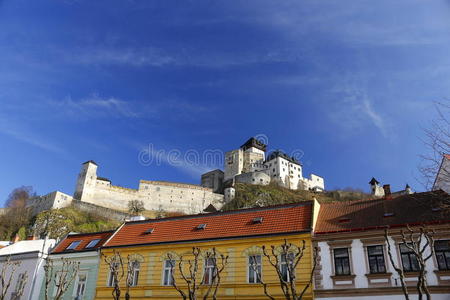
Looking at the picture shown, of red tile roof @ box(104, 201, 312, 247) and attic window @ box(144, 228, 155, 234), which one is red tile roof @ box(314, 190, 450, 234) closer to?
red tile roof @ box(104, 201, 312, 247)

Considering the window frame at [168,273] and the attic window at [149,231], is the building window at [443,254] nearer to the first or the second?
the window frame at [168,273]

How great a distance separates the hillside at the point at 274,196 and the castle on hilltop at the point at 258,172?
21.0 feet

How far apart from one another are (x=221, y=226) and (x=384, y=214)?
1024cm

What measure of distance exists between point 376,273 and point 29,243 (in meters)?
30.4

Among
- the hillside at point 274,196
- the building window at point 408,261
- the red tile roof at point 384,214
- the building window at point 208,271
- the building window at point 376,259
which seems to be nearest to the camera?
the building window at point 408,261

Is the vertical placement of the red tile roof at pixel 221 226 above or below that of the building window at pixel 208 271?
above

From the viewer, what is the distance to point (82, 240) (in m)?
29.9

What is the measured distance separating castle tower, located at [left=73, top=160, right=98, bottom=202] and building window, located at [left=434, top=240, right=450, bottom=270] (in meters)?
93.8

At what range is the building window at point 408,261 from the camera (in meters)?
18.4

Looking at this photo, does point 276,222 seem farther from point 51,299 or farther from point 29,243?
point 29,243

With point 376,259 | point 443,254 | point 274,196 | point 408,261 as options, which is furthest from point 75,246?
point 274,196

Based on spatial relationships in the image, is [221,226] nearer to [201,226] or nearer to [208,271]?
[201,226]

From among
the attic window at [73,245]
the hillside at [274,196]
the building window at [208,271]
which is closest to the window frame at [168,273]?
the building window at [208,271]

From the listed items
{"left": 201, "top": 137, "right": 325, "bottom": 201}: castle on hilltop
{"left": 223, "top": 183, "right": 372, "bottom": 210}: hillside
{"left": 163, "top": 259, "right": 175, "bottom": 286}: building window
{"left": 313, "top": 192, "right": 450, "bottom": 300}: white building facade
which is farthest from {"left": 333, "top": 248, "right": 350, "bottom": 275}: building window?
{"left": 201, "top": 137, "right": 325, "bottom": 201}: castle on hilltop
